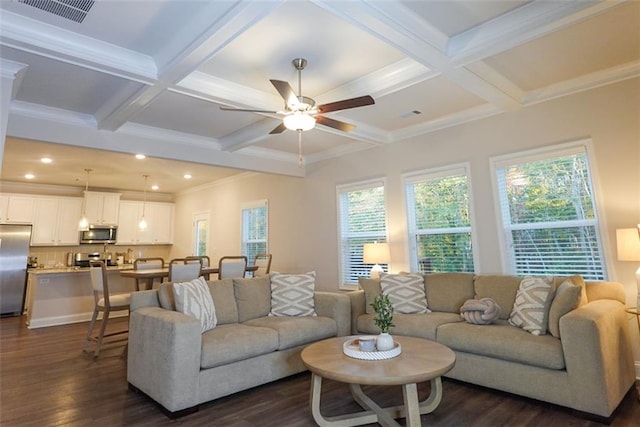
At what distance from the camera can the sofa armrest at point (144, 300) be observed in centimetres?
316

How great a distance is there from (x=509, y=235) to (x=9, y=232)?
28.9ft

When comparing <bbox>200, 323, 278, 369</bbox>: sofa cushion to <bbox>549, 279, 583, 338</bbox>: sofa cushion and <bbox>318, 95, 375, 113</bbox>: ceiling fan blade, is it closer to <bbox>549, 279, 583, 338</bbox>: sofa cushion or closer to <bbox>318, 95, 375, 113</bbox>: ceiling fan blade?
<bbox>318, 95, 375, 113</bbox>: ceiling fan blade

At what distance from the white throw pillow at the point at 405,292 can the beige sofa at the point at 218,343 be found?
0.50 m

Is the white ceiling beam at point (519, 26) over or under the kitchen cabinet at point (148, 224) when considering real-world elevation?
over

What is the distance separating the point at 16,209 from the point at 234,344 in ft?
23.1

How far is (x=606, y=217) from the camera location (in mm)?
3137

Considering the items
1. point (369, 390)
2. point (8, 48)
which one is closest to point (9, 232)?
point (8, 48)

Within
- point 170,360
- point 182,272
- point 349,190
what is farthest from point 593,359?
point 182,272

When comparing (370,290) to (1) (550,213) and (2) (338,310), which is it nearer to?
(2) (338,310)

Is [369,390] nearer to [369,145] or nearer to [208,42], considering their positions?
[208,42]

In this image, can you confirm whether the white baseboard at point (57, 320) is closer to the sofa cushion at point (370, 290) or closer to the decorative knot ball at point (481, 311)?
the sofa cushion at point (370, 290)

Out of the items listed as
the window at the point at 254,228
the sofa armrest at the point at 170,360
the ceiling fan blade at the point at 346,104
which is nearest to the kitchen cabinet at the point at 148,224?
the window at the point at 254,228

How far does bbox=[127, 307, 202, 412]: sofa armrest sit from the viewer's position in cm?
248

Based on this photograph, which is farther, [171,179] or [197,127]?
[171,179]
